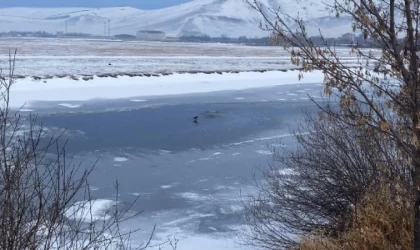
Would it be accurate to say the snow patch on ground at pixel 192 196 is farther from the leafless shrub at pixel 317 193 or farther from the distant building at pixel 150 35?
the distant building at pixel 150 35

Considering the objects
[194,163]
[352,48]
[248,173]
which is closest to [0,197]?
[352,48]

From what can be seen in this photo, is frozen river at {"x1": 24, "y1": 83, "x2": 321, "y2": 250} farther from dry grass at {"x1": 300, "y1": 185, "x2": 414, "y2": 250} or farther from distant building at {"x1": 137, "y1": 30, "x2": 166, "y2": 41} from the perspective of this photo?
distant building at {"x1": 137, "y1": 30, "x2": 166, "y2": 41}

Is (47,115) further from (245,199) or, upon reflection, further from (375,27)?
(375,27)

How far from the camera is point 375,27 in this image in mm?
3896

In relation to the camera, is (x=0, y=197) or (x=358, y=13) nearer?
(x=358, y=13)

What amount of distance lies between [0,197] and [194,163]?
9681mm

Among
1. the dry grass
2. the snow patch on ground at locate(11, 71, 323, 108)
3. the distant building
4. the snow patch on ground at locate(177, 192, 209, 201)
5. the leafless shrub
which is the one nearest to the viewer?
the dry grass

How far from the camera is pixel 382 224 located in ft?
19.8

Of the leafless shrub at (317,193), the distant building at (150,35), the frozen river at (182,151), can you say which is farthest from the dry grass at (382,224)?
the distant building at (150,35)

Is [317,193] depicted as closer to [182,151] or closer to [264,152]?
[264,152]

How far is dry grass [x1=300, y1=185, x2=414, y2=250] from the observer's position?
19.0 feet

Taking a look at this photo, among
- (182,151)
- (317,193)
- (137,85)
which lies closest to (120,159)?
(182,151)

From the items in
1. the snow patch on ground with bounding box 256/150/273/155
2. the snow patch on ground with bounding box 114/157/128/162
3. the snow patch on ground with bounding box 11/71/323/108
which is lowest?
the snow patch on ground with bounding box 11/71/323/108

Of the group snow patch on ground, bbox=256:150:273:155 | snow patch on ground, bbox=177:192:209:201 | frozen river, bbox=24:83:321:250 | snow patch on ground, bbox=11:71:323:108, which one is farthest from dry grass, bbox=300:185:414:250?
snow patch on ground, bbox=11:71:323:108
